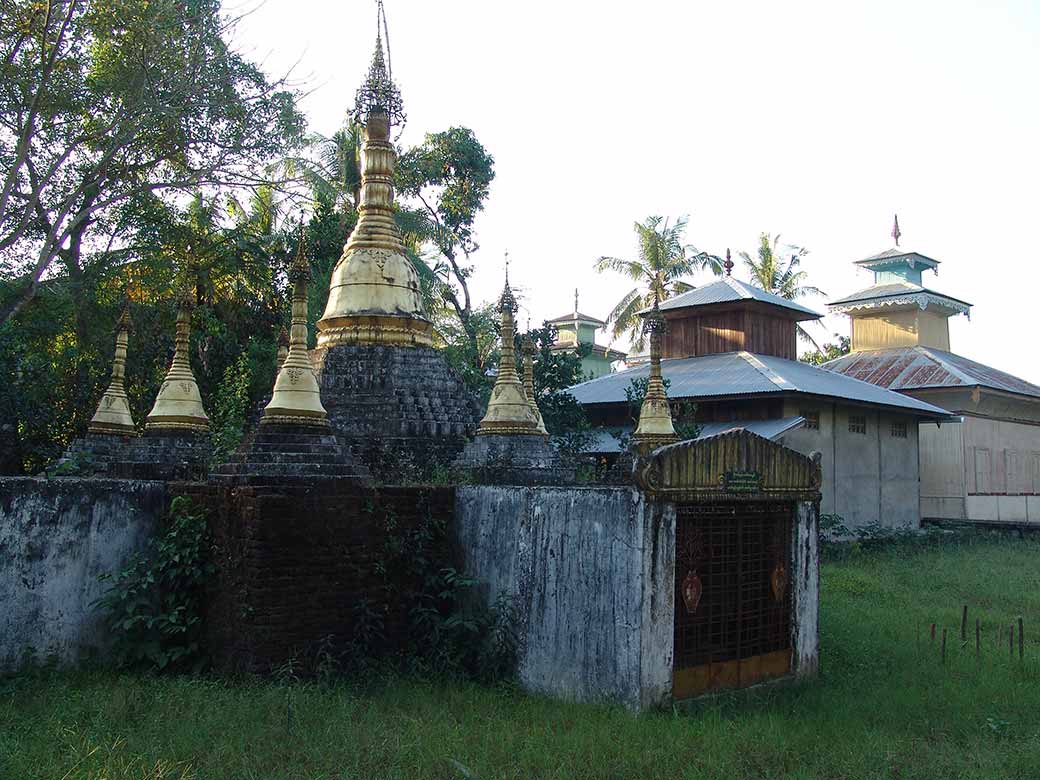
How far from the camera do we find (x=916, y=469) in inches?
1041

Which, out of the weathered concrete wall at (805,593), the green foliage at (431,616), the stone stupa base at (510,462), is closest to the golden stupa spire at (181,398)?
the stone stupa base at (510,462)

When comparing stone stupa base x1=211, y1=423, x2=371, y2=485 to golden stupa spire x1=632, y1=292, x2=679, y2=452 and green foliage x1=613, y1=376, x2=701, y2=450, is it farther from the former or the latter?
green foliage x1=613, y1=376, x2=701, y2=450

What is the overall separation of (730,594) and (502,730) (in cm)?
294

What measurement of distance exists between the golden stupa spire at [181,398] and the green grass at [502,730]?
4.97 meters

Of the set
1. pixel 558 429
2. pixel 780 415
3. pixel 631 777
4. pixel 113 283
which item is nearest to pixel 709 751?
pixel 631 777

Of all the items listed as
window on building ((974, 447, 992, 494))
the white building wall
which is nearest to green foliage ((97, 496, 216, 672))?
the white building wall

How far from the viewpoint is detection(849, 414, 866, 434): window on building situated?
24.1 m

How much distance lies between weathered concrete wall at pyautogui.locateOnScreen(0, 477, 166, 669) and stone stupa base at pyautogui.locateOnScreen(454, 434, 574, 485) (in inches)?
166

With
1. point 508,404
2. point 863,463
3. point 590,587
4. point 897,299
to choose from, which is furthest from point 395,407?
point 897,299

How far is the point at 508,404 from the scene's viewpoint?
12781 mm

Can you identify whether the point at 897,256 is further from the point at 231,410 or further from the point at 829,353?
the point at 231,410

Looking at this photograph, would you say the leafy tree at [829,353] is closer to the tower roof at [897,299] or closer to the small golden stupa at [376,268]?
the tower roof at [897,299]

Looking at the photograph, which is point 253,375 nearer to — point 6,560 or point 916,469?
point 6,560

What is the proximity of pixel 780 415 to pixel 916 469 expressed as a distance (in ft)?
21.9
